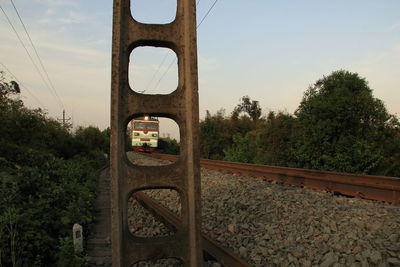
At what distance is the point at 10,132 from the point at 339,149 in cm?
1265

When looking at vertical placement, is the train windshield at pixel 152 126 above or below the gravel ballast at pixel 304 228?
above

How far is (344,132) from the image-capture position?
12938mm

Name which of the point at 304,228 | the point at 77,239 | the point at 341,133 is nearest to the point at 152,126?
the point at 341,133

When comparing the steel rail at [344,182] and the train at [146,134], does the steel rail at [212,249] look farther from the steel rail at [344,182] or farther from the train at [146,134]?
the train at [146,134]

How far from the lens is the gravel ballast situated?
3.75 metres

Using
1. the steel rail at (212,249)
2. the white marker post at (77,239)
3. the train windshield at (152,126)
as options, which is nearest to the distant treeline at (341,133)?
the steel rail at (212,249)

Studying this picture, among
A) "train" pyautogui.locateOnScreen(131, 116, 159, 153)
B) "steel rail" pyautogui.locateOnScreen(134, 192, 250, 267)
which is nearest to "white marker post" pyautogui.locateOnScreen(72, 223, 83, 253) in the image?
"steel rail" pyautogui.locateOnScreen(134, 192, 250, 267)

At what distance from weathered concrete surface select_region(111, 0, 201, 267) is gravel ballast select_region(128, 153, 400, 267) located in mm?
1336

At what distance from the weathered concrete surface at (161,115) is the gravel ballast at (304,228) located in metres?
1.34

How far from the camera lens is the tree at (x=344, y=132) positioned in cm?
1209

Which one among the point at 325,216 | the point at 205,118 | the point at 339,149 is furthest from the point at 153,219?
the point at 205,118

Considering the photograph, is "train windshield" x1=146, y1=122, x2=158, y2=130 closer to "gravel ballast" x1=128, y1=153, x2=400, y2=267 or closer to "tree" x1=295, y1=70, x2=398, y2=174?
"tree" x1=295, y1=70, x2=398, y2=174

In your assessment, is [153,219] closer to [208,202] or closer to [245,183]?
[208,202]

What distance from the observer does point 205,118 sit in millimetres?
31875
